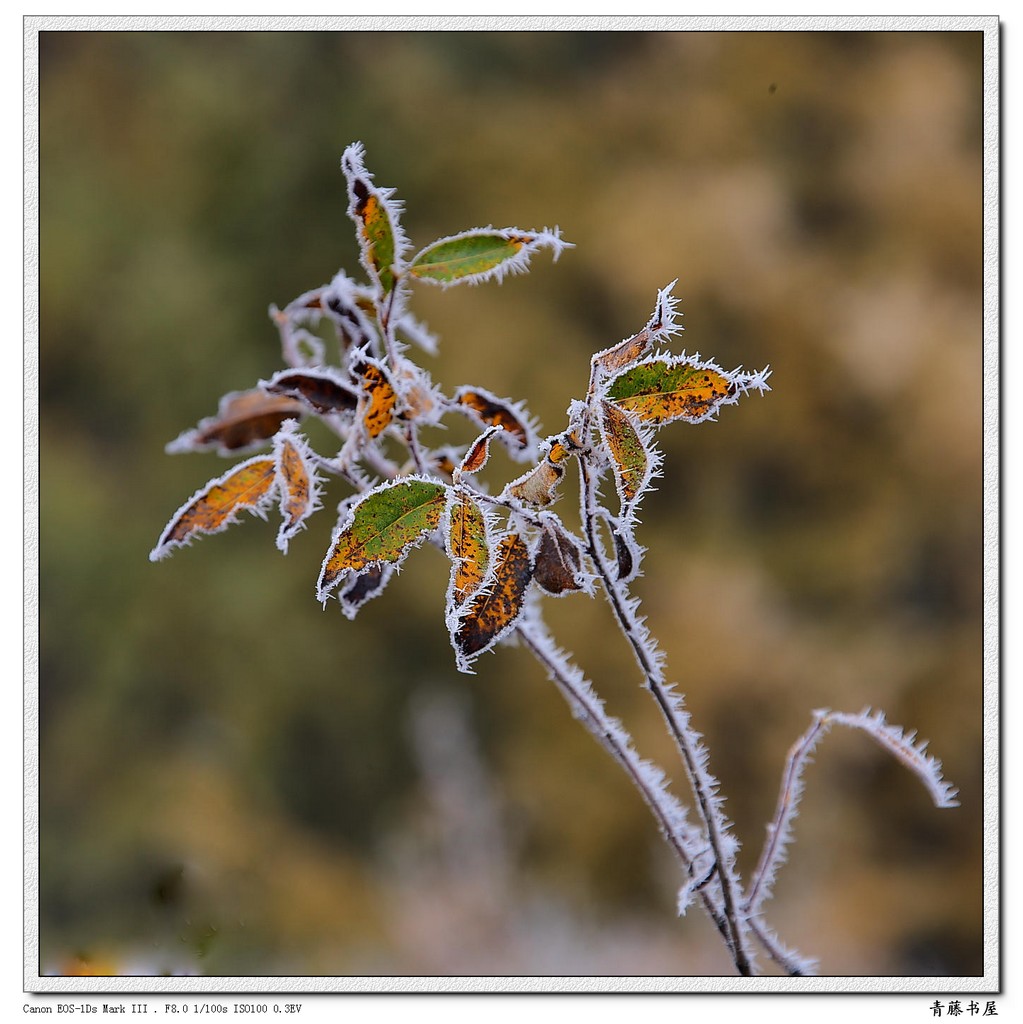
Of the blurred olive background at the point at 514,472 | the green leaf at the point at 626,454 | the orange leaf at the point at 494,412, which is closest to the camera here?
the green leaf at the point at 626,454

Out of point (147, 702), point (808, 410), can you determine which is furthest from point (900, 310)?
point (147, 702)

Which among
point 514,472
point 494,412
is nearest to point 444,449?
point 494,412

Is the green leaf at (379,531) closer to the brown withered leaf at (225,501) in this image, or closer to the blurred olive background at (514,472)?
the brown withered leaf at (225,501)

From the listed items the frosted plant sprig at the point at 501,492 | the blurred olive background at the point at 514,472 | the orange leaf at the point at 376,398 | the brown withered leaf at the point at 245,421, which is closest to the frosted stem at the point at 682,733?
the frosted plant sprig at the point at 501,492

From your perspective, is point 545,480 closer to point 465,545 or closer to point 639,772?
point 465,545

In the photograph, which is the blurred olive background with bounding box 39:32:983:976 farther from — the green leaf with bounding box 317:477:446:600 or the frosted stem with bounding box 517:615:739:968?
the green leaf with bounding box 317:477:446:600
